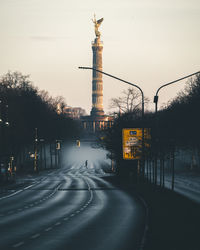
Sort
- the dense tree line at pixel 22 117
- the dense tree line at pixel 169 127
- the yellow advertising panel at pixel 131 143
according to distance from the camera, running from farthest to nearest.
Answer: the dense tree line at pixel 22 117, the dense tree line at pixel 169 127, the yellow advertising panel at pixel 131 143

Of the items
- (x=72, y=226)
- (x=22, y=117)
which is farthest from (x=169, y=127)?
(x=22, y=117)

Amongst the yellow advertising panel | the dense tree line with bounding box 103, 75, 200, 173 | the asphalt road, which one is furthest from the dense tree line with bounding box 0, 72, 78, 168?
the asphalt road

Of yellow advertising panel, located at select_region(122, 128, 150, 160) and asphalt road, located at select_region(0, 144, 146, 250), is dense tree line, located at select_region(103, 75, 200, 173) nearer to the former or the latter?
yellow advertising panel, located at select_region(122, 128, 150, 160)

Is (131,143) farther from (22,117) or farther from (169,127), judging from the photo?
(22,117)

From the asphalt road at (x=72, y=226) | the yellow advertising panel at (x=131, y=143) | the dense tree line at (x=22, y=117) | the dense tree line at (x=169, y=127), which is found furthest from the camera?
the dense tree line at (x=22, y=117)

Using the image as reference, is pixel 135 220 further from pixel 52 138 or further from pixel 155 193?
pixel 52 138

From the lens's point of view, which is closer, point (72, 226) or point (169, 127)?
point (72, 226)

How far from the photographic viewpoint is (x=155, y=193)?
3497cm

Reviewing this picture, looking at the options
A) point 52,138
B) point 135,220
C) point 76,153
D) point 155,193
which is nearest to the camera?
point 135,220

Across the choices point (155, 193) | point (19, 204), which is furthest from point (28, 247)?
point (155, 193)

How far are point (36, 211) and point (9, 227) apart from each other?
7621 millimetres

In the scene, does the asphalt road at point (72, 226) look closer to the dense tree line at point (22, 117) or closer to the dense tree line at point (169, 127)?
the dense tree line at point (169, 127)

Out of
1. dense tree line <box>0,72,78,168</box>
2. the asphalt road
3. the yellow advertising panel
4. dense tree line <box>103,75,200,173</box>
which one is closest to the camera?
the asphalt road

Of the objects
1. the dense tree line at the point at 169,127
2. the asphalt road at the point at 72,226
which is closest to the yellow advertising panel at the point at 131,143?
the dense tree line at the point at 169,127
